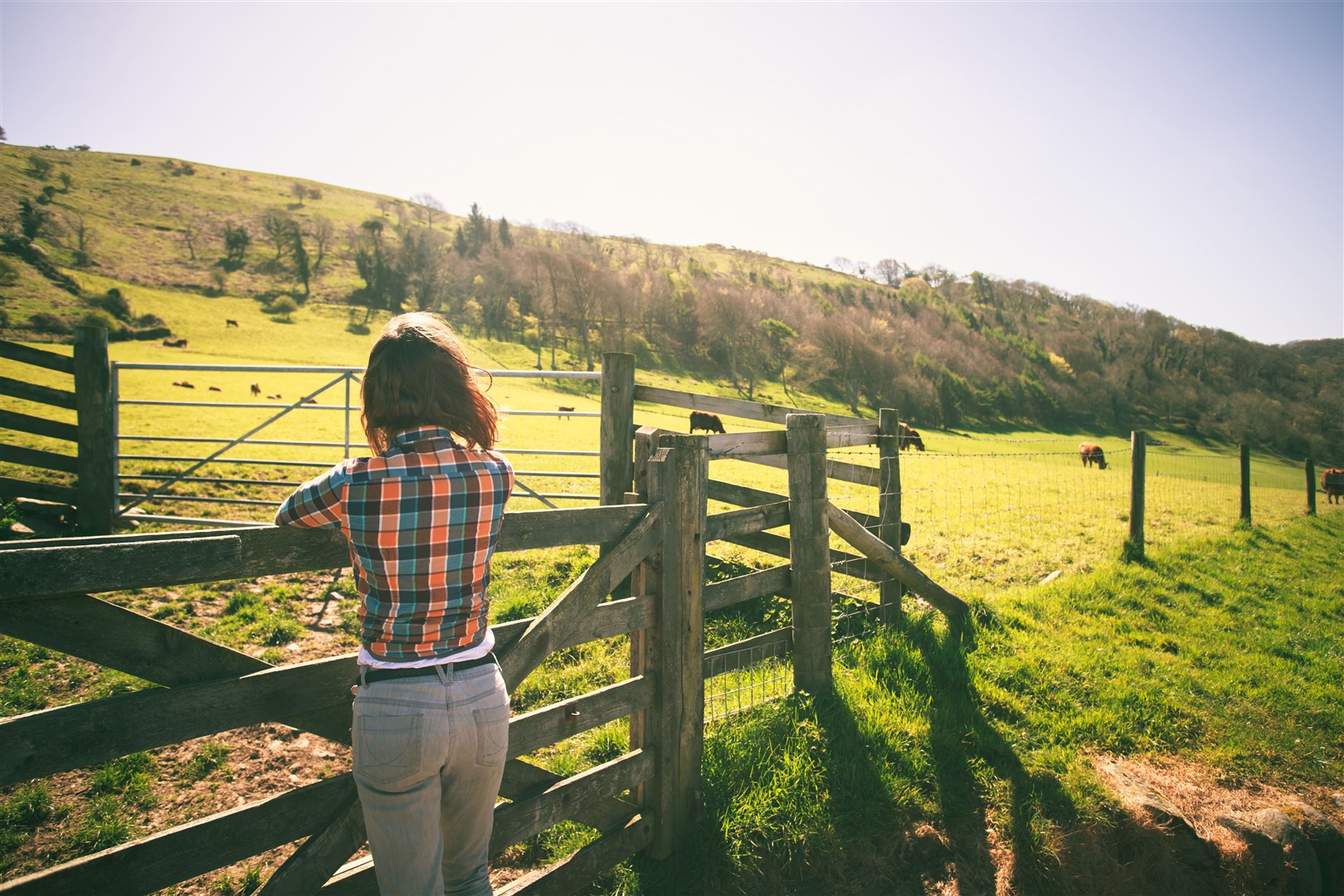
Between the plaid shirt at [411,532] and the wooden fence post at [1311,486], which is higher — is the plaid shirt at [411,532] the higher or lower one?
the higher one

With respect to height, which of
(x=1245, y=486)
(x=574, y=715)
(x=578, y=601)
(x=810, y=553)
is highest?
(x=578, y=601)

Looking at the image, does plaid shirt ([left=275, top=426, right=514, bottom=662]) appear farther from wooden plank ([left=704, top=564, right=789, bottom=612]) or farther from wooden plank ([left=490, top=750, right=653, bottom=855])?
wooden plank ([left=704, top=564, right=789, bottom=612])

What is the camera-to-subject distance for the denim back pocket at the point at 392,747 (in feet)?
5.59

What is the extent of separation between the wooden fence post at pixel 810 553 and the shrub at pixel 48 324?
5806cm

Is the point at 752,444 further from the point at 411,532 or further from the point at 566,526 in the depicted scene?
the point at 411,532

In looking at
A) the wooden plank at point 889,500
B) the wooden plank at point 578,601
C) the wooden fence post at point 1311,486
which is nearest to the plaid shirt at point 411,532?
the wooden plank at point 578,601

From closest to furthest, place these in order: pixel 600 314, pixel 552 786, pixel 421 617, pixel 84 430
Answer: pixel 421 617 → pixel 552 786 → pixel 84 430 → pixel 600 314

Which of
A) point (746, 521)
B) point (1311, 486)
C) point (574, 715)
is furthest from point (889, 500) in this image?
point (1311, 486)

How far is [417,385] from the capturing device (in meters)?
1.92

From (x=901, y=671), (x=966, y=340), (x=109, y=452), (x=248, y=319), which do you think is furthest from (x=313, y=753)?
(x=966, y=340)

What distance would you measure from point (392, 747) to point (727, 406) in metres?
4.71

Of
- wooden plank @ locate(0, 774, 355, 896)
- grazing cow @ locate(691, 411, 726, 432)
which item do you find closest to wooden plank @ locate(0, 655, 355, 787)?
wooden plank @ locate(0, 774, 355, 896)

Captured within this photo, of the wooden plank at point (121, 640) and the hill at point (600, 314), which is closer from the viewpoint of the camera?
the wooden plank at point (121, 640)

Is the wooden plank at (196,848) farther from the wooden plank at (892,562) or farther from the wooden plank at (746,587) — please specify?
the wooden plank at (892,562)
